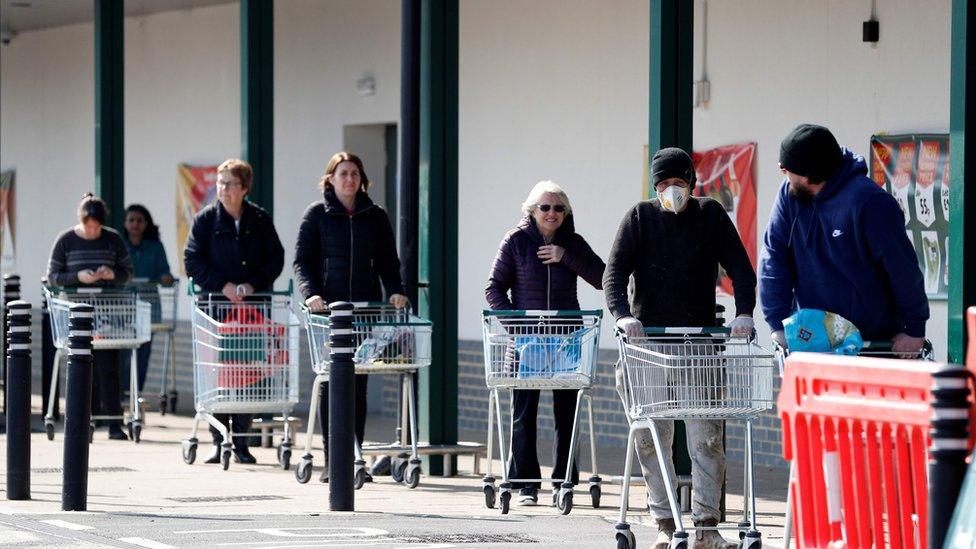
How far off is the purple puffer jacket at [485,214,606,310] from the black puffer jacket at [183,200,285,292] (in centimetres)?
283

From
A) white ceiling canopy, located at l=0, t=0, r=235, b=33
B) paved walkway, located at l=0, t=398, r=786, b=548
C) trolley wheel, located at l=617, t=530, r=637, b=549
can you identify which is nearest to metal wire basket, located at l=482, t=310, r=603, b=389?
paved walkway, located at l=0, t=398, r=786, b=548

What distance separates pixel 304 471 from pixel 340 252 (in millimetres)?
1388

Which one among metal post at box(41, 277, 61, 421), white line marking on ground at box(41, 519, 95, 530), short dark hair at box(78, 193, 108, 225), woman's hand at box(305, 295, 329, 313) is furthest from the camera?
metal post at box(41, 277, 61, 421)

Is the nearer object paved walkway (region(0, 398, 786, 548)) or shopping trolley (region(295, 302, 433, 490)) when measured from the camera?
paved walkway (region(0, 398, 786, 548))

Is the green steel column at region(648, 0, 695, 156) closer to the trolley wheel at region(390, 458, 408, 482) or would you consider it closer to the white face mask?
the white face mask

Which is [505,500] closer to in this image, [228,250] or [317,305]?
[317,305]

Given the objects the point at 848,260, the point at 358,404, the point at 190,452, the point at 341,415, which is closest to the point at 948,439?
the point at 848,260

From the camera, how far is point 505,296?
1070cm

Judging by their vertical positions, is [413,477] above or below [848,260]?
below

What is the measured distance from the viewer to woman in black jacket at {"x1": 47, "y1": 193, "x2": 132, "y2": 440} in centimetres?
1501

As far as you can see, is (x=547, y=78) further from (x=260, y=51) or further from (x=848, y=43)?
(x=848, y=43)

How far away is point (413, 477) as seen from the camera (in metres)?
11.6

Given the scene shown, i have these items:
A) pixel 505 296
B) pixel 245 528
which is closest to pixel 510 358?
pixel 505 296

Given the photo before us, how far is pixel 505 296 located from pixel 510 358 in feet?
2.18
